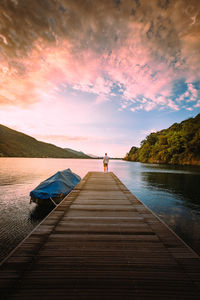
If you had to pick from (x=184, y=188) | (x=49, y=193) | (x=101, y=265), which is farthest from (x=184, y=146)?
(x=101, y=265)

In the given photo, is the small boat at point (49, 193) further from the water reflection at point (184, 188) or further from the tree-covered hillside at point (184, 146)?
the tree-covered hillside at point (184, 146)

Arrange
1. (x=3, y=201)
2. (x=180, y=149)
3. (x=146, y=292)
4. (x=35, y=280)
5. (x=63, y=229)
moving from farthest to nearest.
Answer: (x=180, y=149), (x=3, y=201), (x=63, y=229), (x=35, y=280), (x=146, y=292)

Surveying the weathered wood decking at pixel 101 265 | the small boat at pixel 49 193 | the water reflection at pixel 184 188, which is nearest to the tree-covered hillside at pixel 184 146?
the water reflection at pixel 184 188

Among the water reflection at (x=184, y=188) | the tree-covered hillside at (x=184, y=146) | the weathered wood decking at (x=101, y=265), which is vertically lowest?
the water reflection at (x=184, y=188)

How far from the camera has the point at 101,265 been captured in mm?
2611

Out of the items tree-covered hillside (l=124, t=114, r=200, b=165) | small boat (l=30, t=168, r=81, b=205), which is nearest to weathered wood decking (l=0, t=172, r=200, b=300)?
small boat (l=30, t=168, r=81, b=205)

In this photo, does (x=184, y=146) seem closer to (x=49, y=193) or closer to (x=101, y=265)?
(x=49, y=193)

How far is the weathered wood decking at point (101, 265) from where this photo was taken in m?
2.08

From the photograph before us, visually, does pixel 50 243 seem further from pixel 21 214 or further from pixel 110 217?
pixel 21 214

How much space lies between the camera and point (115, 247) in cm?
321

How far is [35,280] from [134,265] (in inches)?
73.3

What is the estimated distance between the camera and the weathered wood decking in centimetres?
208

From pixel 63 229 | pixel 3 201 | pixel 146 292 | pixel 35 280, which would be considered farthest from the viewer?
pixel 3 201

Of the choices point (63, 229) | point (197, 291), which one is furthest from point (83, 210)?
point (197, 291)
